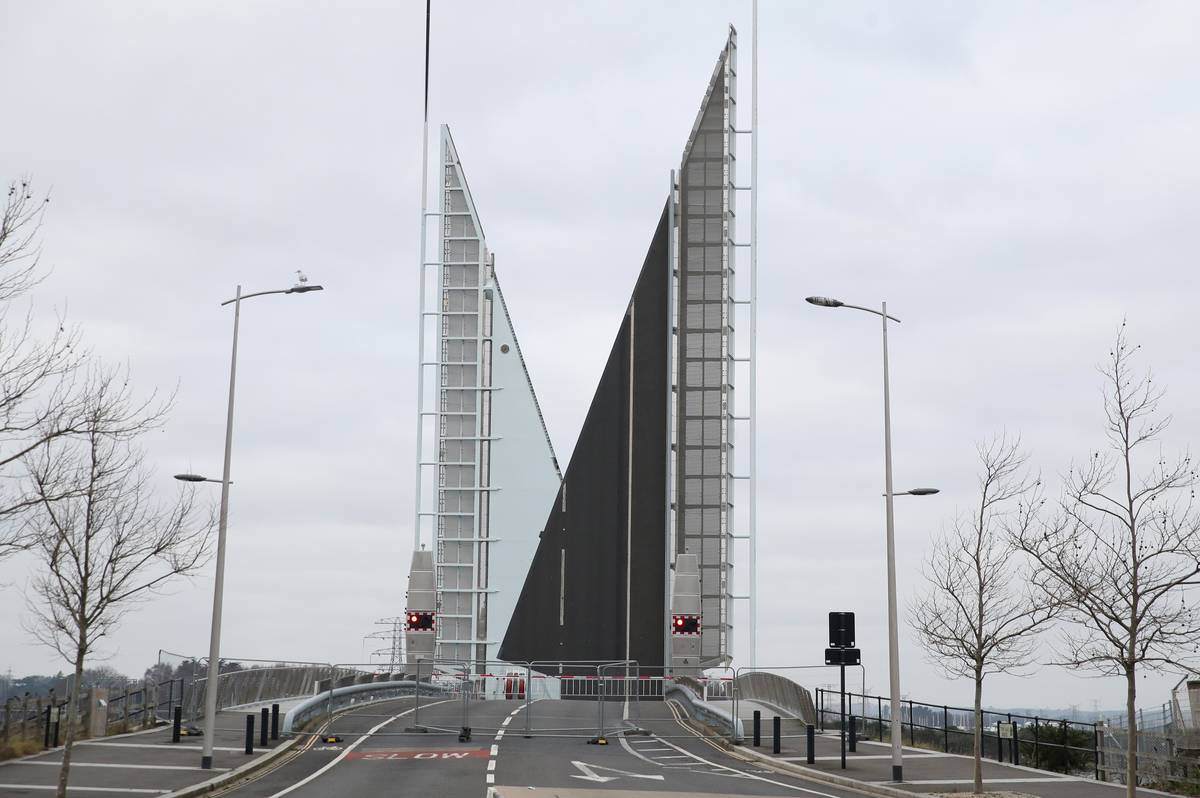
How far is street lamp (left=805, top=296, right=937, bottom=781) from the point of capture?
2577 centimetres

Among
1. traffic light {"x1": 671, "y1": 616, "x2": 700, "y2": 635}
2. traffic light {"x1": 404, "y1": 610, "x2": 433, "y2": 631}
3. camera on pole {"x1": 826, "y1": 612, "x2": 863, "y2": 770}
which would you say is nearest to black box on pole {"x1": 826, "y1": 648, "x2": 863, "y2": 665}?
camera on pole {"x1": 826, "y1": 612, "x2": 863, "y2": 770}

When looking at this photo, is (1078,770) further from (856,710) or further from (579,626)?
(579,626)

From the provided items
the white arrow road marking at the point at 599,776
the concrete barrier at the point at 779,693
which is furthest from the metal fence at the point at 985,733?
the white arrow road marking at the point at 599,776

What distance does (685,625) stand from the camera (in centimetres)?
4966

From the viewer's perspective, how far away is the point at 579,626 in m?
67.8

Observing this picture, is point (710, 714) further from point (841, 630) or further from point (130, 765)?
point (130, 765)

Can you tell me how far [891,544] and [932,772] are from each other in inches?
183

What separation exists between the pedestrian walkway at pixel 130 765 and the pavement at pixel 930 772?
11526 mm

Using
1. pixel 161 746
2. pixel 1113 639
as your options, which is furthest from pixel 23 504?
pixel 1113 639

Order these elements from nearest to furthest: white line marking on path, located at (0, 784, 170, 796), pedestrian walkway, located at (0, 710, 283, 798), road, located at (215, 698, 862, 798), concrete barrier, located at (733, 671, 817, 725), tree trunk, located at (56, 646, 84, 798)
Answer: 1. tree trunk, located at (56, 646, 84, 798)
2. white line marking on path, located at (0, 784, 170, 796)
3. pedestrian walkway, located at (0, 710, 283, 798)
4. road, located at (215, 698, 862, 798)
5. concrete barrier, located at (733, 671, 817, 725)

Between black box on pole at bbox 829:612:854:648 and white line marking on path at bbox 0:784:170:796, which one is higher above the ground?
black box on pole at bbox 829:612:854:648

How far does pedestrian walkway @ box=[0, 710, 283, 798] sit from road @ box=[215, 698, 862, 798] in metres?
1.04

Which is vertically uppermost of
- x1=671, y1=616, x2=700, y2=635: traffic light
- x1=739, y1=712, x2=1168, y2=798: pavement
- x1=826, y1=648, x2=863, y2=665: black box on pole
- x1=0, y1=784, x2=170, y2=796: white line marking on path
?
x1=671, y1=616, x2=700, y2=635: traffic light

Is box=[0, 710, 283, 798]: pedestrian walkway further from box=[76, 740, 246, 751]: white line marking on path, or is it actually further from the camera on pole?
the camera on pole
